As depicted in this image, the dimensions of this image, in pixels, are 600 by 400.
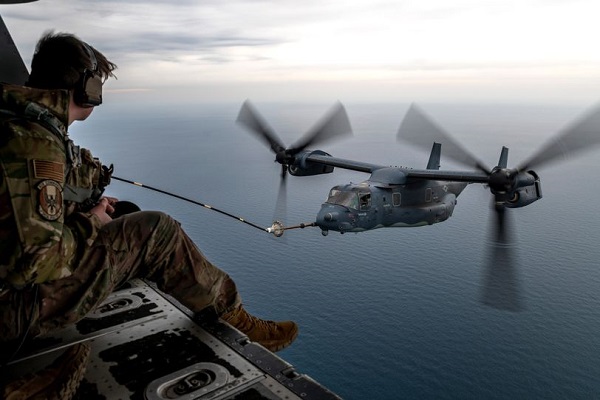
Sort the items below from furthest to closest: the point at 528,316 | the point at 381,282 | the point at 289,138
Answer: the point at 289,138
the point at 381,282
the point at 528,316

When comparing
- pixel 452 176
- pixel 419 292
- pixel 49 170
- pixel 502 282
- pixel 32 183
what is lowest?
pixel 419 292

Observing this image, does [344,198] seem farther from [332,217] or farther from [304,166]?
[304,166]

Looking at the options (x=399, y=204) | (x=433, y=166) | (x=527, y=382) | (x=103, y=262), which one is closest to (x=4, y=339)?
(x=103, y=262)

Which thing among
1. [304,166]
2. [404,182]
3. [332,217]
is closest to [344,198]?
[332,217]

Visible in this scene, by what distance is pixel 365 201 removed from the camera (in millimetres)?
25172

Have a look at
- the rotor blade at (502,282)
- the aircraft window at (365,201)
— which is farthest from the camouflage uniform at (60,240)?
the rotor blade at (502,282)

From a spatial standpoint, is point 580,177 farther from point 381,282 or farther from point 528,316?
point 381,282

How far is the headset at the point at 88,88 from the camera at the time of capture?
3.80 meters

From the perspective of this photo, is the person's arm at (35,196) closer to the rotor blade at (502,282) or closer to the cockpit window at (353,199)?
the cockpit window at (353,199)

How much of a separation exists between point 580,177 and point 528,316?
75431mm

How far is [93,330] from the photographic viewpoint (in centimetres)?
576

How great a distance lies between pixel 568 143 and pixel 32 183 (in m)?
21.9

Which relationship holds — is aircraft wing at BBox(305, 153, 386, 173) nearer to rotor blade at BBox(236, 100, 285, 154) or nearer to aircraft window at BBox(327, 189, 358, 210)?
aircraft window at BBox(327, 189, 358, 210)

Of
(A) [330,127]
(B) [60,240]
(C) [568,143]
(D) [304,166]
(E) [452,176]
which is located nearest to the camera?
(B) [60,240]
